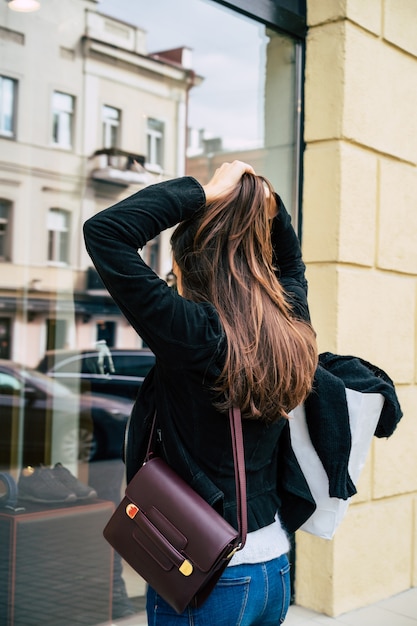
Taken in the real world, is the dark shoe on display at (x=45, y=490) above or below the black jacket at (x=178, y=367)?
below

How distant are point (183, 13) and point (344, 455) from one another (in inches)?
136

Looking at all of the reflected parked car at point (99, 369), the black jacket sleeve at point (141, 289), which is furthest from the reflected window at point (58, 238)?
the black jacket sleeve at point (141, 289)

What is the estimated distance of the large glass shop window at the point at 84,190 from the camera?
3.59 metres

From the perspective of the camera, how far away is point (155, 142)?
6.71m

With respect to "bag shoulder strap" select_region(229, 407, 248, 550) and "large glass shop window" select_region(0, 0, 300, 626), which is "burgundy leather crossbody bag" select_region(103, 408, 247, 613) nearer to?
"bag shoulder strap" select_region(229, 407, 248, 550)

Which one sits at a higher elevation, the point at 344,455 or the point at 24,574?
the point at 344,455

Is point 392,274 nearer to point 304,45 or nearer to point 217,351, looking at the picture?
point 304,45

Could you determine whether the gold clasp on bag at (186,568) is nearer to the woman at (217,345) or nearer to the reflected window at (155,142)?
the woman at (217,345)

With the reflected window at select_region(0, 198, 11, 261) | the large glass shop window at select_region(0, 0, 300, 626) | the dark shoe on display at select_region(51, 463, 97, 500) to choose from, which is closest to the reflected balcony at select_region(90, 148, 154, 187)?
the large glass shop window at select_region(0, 0, 300, 626)

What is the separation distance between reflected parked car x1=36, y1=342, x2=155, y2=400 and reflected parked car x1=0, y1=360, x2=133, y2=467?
0.07 m

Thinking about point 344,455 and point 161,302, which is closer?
point 161,302

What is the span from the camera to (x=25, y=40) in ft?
17.6

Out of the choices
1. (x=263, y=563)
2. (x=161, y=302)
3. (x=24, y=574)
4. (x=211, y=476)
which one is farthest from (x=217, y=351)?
(x=24, y=574)

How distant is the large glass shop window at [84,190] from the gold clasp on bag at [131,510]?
192 cm
